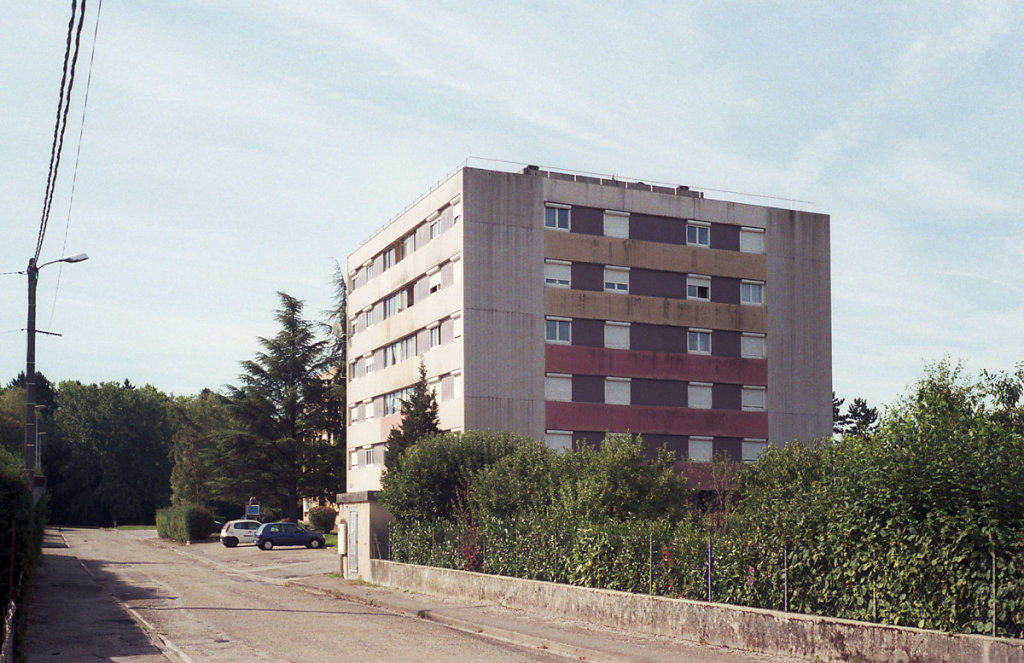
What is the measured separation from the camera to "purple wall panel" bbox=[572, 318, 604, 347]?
51969 mm

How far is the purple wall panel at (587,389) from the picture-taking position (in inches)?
2028

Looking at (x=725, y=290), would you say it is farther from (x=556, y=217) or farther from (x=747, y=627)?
(x=747, y=627)

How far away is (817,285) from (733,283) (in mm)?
5398

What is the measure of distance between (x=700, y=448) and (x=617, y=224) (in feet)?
39.1

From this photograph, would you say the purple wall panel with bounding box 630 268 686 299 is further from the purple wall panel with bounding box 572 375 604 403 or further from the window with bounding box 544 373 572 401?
the window with bounding box 544 373 572 401

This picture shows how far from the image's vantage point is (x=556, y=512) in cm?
2628

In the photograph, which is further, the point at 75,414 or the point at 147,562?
the point at 75,414

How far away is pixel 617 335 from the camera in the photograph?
173 ft

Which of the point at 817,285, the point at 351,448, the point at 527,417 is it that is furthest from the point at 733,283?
the point at 351,448

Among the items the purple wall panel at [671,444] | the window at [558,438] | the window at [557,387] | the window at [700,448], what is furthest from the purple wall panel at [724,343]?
the window at [558,438]

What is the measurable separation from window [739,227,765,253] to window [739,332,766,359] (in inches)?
175

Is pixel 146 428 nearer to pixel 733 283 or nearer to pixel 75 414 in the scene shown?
pixel 75 414

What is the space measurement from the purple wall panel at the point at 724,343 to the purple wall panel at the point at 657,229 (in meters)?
5.08

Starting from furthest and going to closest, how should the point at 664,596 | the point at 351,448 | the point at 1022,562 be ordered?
the point at 351,448 → the point at 664,596 → the point at 1022,562
